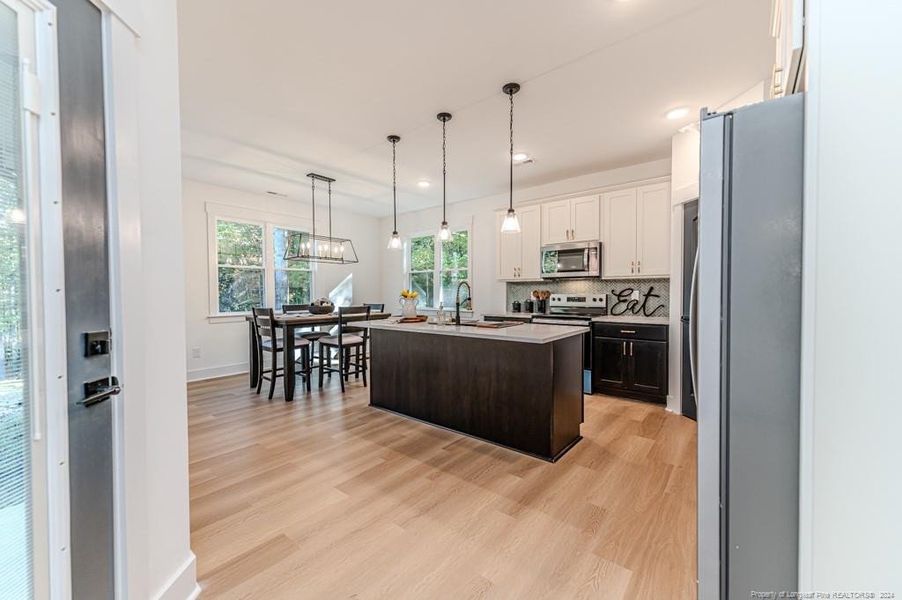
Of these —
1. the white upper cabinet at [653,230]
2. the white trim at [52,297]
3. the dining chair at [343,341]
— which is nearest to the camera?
the white trim at [52,297]

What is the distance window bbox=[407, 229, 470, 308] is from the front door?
5.07m

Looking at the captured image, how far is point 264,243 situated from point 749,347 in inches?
234

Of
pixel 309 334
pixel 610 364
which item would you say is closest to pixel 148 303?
pixel 309 334

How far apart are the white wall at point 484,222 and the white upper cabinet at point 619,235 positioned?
12.7 inches

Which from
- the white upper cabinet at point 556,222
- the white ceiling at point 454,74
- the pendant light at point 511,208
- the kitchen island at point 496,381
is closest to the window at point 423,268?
the white upper cabinet at point 556,222

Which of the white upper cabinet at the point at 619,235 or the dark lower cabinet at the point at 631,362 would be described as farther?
the white upper cabinet at the point at 619,235

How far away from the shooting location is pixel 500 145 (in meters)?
3.82

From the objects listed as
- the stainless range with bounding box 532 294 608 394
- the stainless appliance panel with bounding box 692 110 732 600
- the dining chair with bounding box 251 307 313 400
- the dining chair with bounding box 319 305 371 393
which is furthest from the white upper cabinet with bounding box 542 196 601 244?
the stainless appliance panel with bounding box 692 110 732 600

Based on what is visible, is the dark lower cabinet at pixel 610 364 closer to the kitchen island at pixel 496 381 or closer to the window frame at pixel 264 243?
the kitchen island at pixel 496 381

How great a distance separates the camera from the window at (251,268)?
16.9 feet

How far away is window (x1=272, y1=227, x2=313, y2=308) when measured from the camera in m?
5.75

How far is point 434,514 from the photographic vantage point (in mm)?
1963

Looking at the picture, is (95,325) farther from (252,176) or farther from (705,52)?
(252,176)

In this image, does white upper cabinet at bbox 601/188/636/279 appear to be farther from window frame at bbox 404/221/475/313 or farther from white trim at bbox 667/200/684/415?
window frame at bbox 404/221/475/313
